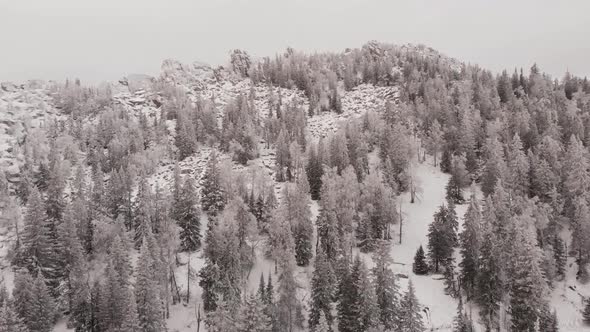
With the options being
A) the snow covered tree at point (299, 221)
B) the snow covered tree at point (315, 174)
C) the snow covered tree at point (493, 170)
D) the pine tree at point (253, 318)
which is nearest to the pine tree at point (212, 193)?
the snow covered tree at point (299, 221)

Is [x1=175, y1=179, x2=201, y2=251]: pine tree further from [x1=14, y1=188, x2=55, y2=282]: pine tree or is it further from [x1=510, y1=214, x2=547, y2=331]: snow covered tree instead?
[x1=510, y1=214, x2=547, y2=331]: snow covered tree

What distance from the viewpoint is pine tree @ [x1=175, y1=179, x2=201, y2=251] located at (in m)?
82.4

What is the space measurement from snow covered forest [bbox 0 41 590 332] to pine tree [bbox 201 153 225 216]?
556 mm

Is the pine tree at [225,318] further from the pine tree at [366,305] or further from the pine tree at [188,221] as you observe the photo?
the pine tree at [188,221]

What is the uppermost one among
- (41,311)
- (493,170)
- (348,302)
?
(493,170)

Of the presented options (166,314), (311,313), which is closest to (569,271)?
(311,313)

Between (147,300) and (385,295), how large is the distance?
103 feet

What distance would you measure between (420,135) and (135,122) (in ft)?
266

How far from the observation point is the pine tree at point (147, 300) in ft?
194

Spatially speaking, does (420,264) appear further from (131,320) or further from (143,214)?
(143,214)

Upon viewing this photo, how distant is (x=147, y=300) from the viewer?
5978 cm

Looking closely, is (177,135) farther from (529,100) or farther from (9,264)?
(529,100)

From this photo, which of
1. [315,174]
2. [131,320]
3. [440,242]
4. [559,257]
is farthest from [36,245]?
[559,257]

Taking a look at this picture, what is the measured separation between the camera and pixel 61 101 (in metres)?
147
